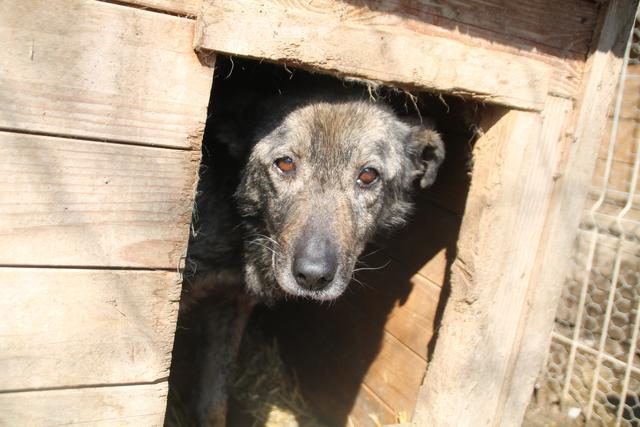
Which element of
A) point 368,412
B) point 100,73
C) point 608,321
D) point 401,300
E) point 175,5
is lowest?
point 368,412

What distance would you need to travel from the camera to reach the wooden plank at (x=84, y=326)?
5.57 ft

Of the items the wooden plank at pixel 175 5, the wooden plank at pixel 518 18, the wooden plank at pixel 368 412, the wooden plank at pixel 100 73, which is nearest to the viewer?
the wooden plank at pixel 100 73

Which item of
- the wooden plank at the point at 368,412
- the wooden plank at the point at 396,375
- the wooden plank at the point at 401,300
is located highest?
the wooden plank at the point at 401,300

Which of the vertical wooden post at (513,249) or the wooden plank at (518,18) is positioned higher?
the wooden plank at (518,18)

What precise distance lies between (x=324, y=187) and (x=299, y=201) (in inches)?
5.5

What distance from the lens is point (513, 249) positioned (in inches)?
96.3

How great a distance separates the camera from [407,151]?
9.95 feet

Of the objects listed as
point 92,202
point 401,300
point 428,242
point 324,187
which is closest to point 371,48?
point 324,187

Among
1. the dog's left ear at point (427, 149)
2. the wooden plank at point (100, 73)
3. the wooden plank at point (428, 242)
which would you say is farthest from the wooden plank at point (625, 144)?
the wooden plank at point (100, 73)

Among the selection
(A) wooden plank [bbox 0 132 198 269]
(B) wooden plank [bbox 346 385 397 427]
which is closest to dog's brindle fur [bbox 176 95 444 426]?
(A) wooden plank [bbox 0 132 198 269]

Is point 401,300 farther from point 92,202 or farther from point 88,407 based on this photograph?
point 92,202

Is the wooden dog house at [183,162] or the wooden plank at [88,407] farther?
the wooden plank at [88,407]

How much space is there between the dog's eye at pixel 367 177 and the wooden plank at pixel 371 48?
67 centimetres

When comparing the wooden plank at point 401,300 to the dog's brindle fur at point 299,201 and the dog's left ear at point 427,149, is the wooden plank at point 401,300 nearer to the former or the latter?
the dog's brindle fur at point 299,201
